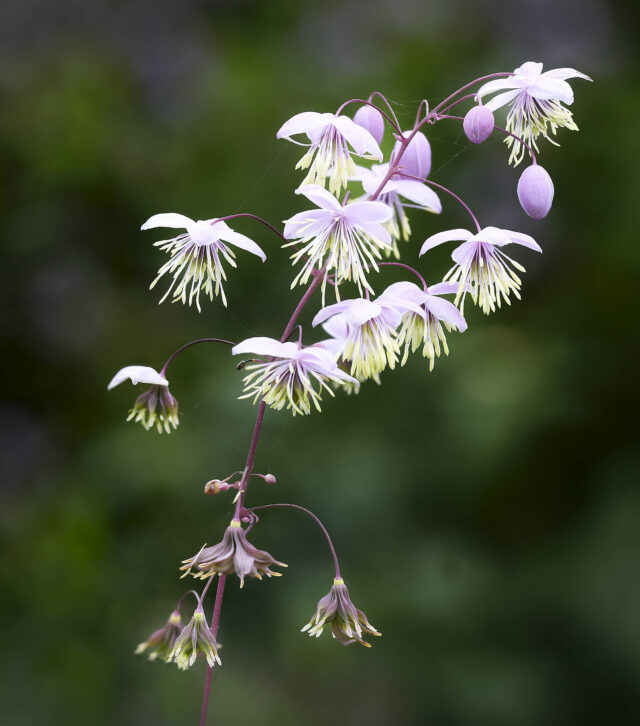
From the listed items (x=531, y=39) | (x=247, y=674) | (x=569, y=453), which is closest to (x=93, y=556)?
(x=247, y=674)

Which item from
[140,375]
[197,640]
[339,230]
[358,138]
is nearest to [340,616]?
[197,640]

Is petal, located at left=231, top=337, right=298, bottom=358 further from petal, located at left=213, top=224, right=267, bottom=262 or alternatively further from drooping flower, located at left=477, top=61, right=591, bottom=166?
drooping flower, located at left=477, top=61, right=591, bottom=166

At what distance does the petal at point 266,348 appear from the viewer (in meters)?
1.27

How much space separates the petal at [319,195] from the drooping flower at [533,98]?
367mm

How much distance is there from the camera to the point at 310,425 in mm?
3250

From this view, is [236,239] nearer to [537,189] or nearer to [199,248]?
[199,248]

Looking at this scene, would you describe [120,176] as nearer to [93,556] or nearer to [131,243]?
[131,243]

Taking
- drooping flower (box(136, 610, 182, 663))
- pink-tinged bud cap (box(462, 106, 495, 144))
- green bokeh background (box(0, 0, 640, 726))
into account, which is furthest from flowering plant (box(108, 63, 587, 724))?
green bokeh background (box(0, 0, 640, 726))

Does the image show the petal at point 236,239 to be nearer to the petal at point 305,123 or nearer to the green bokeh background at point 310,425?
the petal at point 305,123

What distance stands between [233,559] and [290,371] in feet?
1.17

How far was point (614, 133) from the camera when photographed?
139 inches

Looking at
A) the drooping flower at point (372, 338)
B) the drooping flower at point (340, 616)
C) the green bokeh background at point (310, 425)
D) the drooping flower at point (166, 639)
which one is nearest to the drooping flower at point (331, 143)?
the drooping flower at point (372, 338)

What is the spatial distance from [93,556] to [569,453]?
6.89ft

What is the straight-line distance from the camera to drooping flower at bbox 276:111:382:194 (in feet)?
4.48
